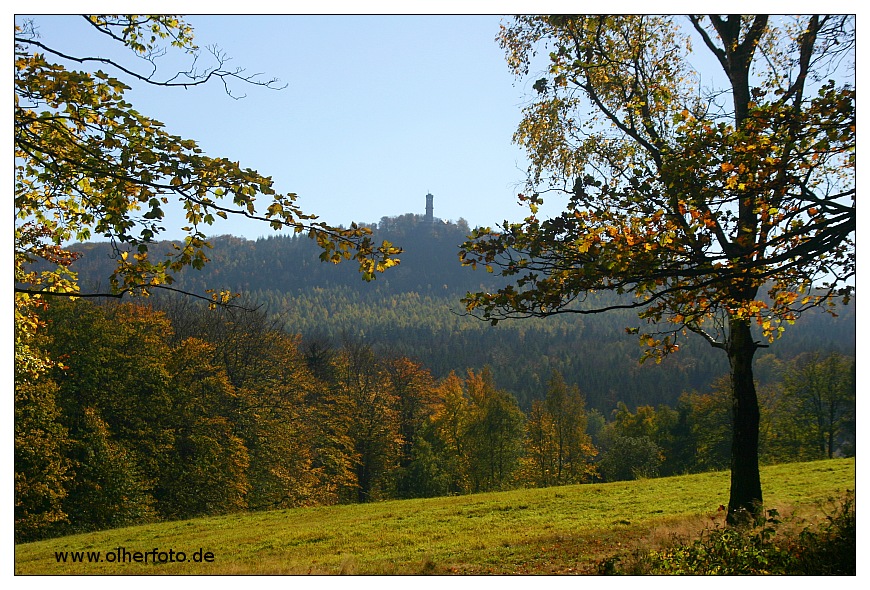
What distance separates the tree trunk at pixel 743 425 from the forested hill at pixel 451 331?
14.4 metres

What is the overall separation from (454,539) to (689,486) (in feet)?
31.0

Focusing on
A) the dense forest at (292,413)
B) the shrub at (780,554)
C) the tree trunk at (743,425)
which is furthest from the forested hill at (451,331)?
the shrub at (780,554)

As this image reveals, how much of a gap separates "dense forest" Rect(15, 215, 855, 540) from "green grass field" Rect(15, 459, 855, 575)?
382 cm

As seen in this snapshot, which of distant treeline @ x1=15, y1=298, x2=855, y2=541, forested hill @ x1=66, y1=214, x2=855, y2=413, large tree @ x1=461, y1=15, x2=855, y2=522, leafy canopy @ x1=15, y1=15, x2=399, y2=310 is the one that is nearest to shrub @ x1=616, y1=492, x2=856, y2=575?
large tree @ x1=461, y1=15, x2=855, y2=522

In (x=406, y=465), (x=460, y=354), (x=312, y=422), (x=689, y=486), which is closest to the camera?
(x=689, y=486)

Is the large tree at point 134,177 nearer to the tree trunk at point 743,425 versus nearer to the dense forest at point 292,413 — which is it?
the dense forest at point 292,413

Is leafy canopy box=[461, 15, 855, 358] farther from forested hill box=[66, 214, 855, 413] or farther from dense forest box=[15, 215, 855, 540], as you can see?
forested hill box=[66, 214, 855, 413]

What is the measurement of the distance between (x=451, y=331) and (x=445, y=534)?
65.1 metres

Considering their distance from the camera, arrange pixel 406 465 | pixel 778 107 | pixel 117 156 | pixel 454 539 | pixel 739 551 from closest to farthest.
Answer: pixel 117 156 < pixel 778 107 < pixel 739 551 < pixel 454 539 < pixel 406 465

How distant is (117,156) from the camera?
20.5 ft

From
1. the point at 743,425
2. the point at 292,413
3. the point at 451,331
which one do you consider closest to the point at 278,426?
the point at 292,413

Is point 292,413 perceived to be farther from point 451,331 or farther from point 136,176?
point 451,331
